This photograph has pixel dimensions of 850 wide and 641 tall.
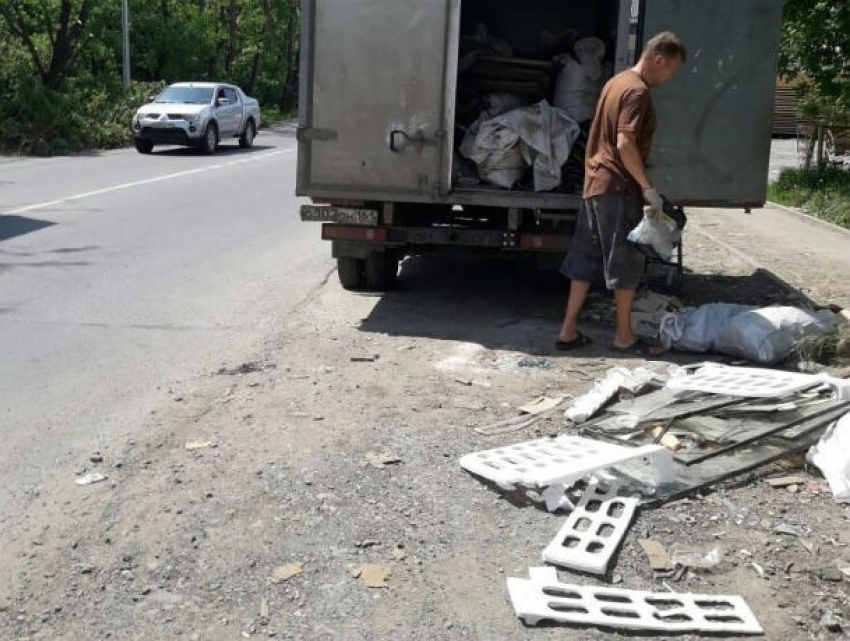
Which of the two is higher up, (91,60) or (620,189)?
(91,60)

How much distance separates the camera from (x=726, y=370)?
6.16 m

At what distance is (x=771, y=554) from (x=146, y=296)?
612 cm

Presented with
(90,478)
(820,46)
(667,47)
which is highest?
(820,46)

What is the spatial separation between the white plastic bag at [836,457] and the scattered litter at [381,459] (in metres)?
1.92

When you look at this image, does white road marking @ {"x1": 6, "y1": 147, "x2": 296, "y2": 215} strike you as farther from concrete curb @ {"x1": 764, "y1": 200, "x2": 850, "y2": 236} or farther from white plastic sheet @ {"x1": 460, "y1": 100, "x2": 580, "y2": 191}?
concrete curb @ {"x1": 764, "y1": 200, "x2": 850, "y2": 236}

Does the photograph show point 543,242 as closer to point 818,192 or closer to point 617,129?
point 617,129

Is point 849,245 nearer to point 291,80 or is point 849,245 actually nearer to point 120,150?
point 120,150

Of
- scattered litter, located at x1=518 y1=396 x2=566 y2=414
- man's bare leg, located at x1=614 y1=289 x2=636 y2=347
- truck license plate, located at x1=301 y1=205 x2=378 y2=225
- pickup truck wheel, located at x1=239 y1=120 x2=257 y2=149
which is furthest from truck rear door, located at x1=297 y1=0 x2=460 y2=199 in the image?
pickup truck wheel, located at x1=239 y1=120 x2=257 y2=149

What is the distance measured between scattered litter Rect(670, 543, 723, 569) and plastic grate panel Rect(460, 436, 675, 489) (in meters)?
0.55

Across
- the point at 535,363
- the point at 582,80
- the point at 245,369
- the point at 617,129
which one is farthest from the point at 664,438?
the point at 582,80

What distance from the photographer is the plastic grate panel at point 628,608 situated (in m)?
3.58

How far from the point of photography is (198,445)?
17.0ft

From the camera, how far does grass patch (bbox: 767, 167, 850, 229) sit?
1488 cm

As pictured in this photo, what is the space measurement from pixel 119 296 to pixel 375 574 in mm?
5610
